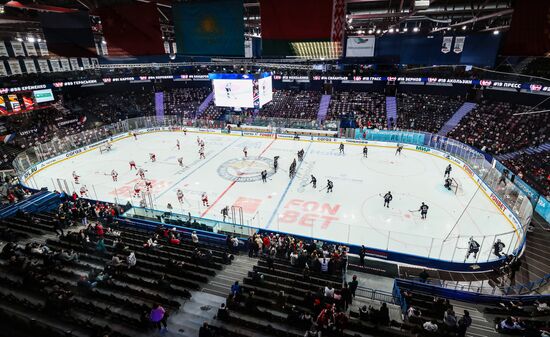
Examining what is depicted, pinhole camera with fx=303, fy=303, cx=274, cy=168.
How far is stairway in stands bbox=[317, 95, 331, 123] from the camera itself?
44847 millimetres

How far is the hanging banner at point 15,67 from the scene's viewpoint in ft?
114

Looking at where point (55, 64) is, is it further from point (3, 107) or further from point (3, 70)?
point (3, 107)

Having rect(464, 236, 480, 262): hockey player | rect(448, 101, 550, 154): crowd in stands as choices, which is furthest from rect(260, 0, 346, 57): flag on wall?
rect(448, 101, 550, 154): crowd in stands

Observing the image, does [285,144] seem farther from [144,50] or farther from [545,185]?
[144,50]

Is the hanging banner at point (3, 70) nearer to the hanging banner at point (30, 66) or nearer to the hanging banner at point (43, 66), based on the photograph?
the hanging banner at point (30, 66)

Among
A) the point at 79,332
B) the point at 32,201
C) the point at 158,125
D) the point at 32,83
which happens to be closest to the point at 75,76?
the point at 32,83

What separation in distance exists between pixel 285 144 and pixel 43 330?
29.5 meters

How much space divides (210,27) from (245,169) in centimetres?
1858

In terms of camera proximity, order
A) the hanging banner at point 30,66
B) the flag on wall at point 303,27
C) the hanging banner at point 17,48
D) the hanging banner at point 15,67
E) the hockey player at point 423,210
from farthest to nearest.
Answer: the hanging banner at point 30,66
the hanging banner at point 15,67
the hanging banner at point 17,48
the hockey player at point 423,210
the flag on wall at point 303,27

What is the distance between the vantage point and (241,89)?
29203 millimetres

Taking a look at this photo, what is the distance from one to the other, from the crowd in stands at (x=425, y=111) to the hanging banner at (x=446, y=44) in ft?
20.4

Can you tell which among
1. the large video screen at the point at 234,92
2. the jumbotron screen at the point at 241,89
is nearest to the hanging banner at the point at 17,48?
the jumbotron screen at the point at 241,89

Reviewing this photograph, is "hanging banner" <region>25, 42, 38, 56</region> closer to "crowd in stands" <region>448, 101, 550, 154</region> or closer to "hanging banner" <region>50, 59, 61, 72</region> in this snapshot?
"hanging banner" <region>50, 59, 61, 72</region>

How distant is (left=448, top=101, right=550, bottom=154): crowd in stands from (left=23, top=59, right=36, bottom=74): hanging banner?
4966 cm
